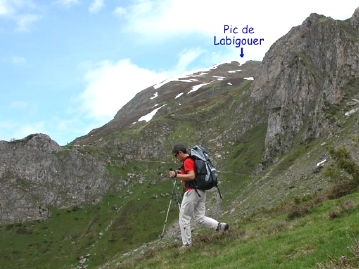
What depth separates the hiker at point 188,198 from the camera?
14570 millimetres

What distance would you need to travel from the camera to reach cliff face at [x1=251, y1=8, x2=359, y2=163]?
8919 centimetres

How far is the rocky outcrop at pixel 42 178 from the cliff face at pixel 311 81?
2644 inches

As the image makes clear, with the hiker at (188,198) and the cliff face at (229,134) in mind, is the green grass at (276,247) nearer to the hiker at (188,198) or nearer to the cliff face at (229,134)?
the hiker at (188,198)

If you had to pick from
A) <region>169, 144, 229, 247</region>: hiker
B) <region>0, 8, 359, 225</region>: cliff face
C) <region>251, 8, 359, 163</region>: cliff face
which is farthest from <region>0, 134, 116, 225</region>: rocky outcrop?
<region>169, 144, 229, 247</region>: hiker

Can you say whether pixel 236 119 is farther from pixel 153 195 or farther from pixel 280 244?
pixel 280 244

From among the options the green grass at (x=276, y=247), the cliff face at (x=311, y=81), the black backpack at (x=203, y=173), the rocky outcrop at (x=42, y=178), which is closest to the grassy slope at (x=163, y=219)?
the green grass at (x=276, y=247)

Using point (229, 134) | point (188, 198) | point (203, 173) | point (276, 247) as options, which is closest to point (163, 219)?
point (229, 134)

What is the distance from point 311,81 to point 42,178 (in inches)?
4003

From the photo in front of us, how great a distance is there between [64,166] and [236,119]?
6993 cm

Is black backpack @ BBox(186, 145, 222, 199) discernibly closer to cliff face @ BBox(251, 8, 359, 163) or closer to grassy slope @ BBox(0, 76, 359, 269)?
grassy slope @ BBox(0, 76, 359, 269)

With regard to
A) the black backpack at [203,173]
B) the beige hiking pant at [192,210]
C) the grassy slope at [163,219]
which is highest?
the black backpack at [203,173]

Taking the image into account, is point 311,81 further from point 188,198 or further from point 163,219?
point 188,198

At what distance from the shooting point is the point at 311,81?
106000mm

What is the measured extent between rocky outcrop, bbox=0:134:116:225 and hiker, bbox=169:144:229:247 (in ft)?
396
